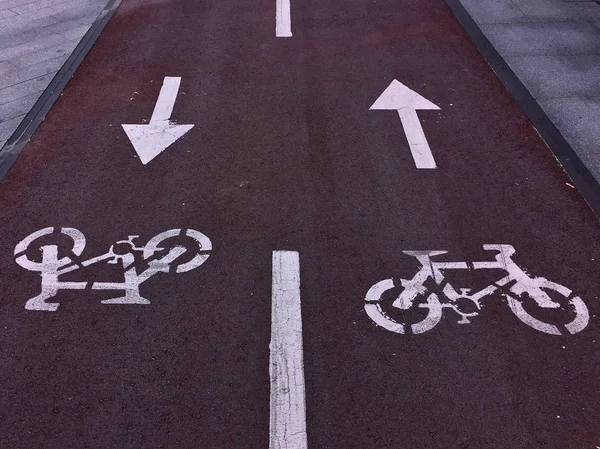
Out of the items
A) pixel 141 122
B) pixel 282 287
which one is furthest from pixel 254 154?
pixel 282 287

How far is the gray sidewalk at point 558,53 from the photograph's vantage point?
9.56 meters

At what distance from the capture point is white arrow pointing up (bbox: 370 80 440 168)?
29.2 ft

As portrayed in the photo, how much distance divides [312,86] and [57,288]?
567cm

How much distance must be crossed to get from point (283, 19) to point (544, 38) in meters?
5.14

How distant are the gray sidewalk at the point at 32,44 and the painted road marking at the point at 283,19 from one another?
12.4ft

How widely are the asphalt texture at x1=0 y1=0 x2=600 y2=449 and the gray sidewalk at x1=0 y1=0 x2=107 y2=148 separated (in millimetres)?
596

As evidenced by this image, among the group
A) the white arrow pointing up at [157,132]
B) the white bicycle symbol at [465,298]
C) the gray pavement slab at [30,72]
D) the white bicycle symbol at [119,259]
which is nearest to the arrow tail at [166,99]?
the white arrow pointing up at [157,132]

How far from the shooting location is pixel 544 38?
40.3 feet

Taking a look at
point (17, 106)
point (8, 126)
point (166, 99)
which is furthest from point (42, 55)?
point (166, 99)

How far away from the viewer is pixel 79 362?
6.00 meters

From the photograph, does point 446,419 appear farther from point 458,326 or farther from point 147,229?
point 147,229

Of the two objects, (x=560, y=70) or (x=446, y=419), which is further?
(x=560, y=70)

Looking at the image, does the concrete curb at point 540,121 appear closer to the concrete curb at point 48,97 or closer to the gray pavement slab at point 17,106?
the concrete curb at point 48,97

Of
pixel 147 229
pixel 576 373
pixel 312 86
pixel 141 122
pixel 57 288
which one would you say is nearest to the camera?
pixel 576 373
